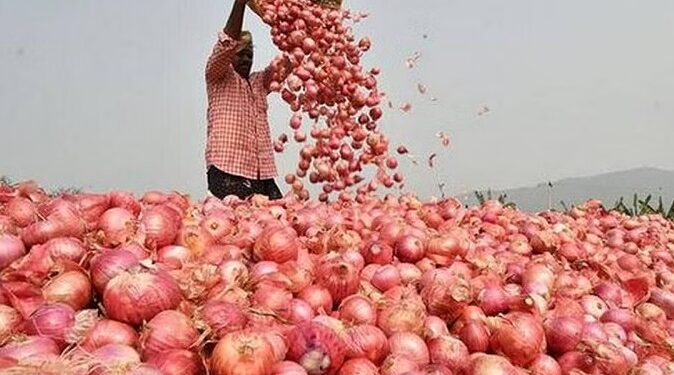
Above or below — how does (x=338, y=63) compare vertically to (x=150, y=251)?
above

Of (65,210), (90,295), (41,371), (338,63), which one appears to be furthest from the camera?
(338,63)

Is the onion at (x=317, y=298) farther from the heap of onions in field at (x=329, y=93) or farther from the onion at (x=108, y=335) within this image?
the heap of onions in field at (x=329, y=93)

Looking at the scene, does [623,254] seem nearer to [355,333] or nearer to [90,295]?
[355,333]

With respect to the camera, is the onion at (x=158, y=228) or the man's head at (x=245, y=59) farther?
the man's head at (x=245, y=59)

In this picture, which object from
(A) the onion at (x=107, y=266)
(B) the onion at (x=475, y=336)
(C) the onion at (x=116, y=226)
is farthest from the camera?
(C) the onion at (x=116, y=226)

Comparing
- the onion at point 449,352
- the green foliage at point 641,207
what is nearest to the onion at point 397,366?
the onion at point 449,352

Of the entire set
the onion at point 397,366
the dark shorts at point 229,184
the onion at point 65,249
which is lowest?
the dark shorts at point 229,184

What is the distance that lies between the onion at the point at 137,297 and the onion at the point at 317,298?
395 millimetres

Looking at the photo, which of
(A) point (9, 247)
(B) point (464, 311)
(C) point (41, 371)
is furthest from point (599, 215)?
(C) point (41, 371)

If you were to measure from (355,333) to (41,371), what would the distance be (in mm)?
730

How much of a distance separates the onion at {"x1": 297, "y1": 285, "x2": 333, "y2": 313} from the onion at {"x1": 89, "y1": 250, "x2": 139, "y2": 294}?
46cm

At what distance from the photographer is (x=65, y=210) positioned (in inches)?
90.8

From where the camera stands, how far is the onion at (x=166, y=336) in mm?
1592

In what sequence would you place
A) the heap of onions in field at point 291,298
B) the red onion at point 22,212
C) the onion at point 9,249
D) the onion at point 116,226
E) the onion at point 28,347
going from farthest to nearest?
the red onion at point 22,212
the onion at point 116,226
the onion at point 9,249
the heap of onions in field at point 291,298
the onion at point 28,347
